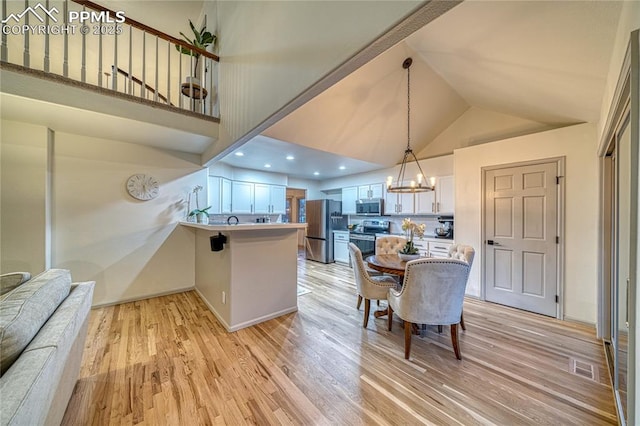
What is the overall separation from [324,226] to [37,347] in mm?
5353

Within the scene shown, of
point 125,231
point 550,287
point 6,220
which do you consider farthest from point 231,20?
point 550,287

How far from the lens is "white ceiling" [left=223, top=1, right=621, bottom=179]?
1.70 metres

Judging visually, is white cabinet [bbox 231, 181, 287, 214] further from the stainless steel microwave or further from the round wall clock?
the stainless steel microwave

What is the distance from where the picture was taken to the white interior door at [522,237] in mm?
3033

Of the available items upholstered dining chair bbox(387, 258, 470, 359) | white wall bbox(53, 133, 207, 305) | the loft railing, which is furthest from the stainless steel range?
the loft railing

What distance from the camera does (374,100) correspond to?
11.2ft

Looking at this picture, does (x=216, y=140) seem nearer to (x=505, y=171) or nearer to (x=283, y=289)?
(x=283, y=289)

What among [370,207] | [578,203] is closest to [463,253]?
[578,203]

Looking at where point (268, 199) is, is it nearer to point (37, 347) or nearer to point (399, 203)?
point (399, 203)

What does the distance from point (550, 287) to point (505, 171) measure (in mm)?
1652

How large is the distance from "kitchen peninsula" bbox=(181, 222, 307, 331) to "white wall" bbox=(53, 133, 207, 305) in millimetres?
1069

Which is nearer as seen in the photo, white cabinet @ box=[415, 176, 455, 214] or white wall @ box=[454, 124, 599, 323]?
white wall @ box=[454, 124, 599, 323]

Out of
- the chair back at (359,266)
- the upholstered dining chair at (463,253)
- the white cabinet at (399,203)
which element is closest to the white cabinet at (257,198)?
the white cabinet at (399,203)

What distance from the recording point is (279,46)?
1.86m
